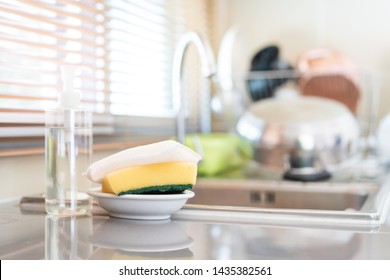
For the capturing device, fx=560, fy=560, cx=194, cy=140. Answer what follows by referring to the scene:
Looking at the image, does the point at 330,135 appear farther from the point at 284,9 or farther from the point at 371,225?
the point at 284,9

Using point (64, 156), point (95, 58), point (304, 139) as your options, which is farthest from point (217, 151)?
point (64, 156)

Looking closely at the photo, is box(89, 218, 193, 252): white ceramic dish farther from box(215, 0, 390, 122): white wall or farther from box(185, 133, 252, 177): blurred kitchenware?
box(215, 0, 390, 122): white wall

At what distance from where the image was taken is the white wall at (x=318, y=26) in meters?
1.88

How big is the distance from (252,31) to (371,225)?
4.63 ft

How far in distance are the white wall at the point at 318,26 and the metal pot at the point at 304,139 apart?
550 millimetres

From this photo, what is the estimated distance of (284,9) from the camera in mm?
2006

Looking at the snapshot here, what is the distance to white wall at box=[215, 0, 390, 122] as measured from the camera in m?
1.88

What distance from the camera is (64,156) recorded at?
75cm

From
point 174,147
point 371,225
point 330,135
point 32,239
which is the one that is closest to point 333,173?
point 330,135

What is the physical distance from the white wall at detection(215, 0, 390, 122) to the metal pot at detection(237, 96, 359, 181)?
550 millimetres

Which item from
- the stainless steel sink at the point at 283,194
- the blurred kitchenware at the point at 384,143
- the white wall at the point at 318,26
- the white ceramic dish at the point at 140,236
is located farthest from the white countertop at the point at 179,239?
the white wall at the point at 318,26

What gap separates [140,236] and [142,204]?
68 mm

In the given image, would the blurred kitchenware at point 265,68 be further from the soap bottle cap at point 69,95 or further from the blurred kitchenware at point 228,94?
the soap bottle cap at point 69,95

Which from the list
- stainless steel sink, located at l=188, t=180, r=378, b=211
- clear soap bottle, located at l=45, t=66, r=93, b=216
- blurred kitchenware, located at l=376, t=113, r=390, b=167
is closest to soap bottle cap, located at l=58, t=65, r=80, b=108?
clear soap bottle, located at l=45, t=66, r=93, b=216
